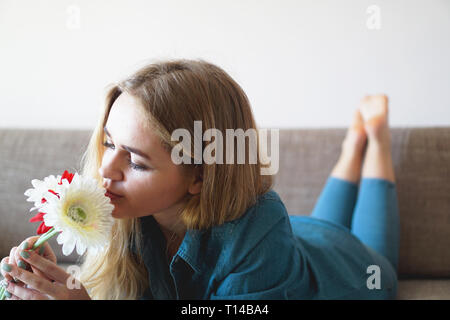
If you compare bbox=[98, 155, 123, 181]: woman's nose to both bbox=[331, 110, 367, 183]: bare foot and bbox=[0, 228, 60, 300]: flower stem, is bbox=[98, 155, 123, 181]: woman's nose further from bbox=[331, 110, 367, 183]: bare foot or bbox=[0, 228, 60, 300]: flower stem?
bbox=[331, 110, 367, 183]: bare foot

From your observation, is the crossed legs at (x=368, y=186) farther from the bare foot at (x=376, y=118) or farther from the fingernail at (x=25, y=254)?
the fingernail at (x=25, y=254)

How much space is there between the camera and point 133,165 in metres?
0.70

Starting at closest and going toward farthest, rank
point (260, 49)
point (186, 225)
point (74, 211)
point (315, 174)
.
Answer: point (74, 211)
point (186, 225)
point (260, 49)
point (315, 174)

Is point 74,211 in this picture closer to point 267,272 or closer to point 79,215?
point 79,215

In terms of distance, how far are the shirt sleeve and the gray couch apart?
413 mm

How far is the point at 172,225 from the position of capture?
2.87 feet

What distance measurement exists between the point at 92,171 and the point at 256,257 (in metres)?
0.37

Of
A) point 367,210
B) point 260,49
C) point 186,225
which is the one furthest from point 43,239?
point 367,210

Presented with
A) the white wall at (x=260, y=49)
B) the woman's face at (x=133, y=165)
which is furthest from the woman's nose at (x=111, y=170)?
the white wall at (x=260, y=49)

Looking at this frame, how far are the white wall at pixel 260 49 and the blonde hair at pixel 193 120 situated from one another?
1.11 ft

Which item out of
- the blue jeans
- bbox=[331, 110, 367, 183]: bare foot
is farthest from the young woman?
bbox=[331, 110, 367, 183]: bare foot

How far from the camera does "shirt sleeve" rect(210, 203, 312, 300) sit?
0.76 metres

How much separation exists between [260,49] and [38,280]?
2.57 feet
